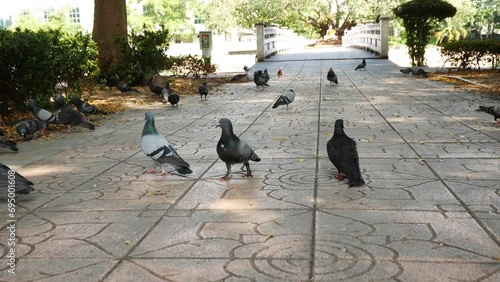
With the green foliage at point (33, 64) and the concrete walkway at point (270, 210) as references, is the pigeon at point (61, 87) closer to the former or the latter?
the green foliage at point (33, 64)

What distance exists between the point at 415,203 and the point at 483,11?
44533 millimetres

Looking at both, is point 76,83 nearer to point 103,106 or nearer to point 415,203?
point 103,106

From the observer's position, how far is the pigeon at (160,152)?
5633 mm

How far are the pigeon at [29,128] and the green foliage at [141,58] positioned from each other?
24.7ft

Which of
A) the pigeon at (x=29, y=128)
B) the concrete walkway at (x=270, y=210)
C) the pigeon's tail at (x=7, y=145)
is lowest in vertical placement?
the concrete walkway at (x=270, y=210)

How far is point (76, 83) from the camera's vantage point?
11.6 m

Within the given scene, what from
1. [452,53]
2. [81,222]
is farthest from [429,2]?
[81,222]

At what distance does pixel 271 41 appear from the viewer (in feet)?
116

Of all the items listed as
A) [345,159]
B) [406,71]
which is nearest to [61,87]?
[345,159]

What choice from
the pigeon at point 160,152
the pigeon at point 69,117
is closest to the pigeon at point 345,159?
the pigeon at point 160,152

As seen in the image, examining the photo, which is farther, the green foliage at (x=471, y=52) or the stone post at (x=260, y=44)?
the stone post at (x=260, y=44)

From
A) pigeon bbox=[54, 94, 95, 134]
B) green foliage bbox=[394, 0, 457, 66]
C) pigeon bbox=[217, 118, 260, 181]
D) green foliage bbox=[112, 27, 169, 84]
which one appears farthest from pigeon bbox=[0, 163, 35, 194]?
green foliage bbox=[394, 0, 457, 66]

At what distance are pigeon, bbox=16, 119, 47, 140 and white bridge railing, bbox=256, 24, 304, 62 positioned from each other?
22.2 metres

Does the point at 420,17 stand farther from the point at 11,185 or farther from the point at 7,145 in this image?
the point at 11,185
